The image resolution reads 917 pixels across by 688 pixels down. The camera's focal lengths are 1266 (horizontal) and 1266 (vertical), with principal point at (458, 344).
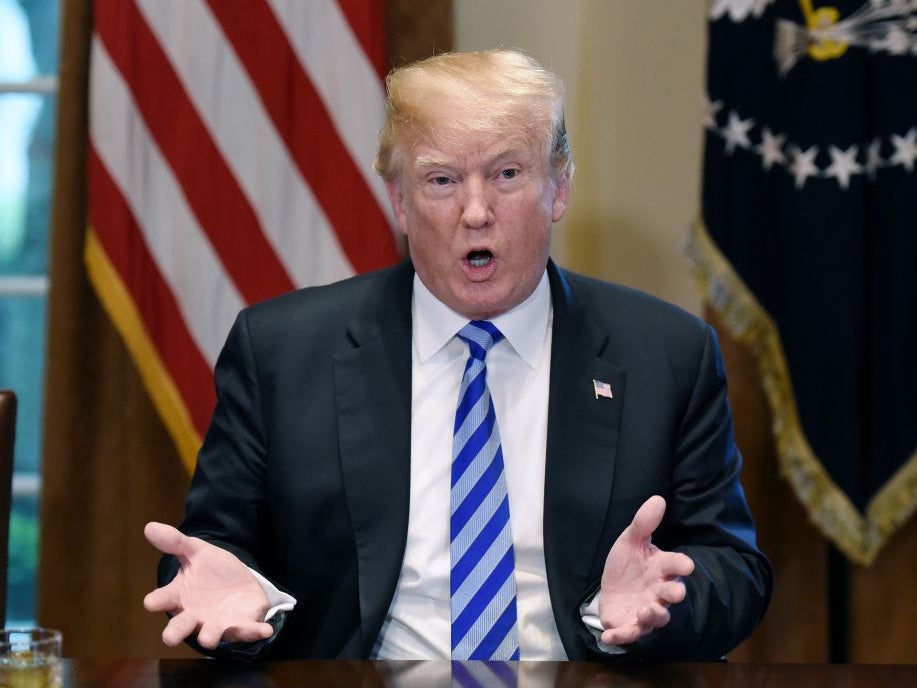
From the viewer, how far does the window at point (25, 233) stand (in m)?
3.48

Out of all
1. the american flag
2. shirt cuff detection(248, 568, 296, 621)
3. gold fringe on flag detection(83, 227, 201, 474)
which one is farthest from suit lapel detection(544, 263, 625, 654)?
gold fringe on flag detection(83, 227, 201, 474)

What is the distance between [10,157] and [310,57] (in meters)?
0.95

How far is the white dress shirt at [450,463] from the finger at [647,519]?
31 cm

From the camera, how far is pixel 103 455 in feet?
10.9

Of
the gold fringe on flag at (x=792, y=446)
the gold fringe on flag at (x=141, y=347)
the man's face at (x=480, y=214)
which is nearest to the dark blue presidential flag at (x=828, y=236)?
the gold fringe on flag at (x=792, y=446)

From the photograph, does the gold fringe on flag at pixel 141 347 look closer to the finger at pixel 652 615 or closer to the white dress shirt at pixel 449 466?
the white dress shirt at pixel 449 466

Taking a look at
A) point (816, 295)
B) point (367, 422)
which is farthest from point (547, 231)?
point (816, 295)

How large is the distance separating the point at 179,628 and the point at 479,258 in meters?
0.75

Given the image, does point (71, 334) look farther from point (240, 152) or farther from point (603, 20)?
point (603, 20)

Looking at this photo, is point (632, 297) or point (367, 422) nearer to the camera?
point (367, 422)

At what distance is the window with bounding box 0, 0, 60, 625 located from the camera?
11.4ft

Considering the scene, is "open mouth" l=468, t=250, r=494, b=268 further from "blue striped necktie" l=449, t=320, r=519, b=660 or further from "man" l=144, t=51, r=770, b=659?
"blue striped necktie" l=449, t=320, r=519, b=660

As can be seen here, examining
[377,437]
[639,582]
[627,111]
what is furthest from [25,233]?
[639,582]

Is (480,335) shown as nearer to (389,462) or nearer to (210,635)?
(389,462)
